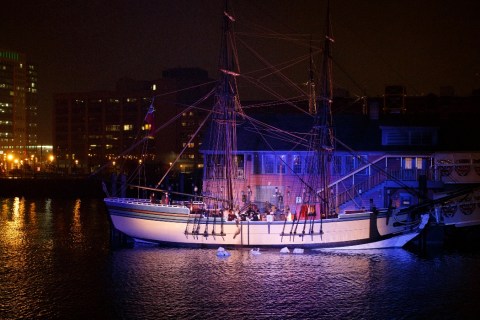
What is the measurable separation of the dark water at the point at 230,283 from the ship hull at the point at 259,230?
0.93 metres

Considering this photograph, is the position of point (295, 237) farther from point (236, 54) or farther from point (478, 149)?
point (478, 149)

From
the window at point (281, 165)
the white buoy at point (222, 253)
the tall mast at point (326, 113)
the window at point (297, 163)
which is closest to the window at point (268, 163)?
the window at point (281, 165)

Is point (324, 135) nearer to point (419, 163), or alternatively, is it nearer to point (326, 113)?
point (326, 113)

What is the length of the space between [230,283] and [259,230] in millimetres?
8492

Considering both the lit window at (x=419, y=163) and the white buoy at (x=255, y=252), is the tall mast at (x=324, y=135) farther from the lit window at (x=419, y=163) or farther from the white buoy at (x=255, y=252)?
the lit window at (x=419, y=163)

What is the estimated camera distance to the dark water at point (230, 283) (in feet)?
92.3

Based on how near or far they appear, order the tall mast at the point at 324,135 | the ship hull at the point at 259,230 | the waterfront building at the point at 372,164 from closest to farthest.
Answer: the ship hull at the point at 259,230
the tall mast at the point at 324,135
the waterfront building at the point at 372,164

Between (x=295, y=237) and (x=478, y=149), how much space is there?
20353 millimetres

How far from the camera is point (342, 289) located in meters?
31.6

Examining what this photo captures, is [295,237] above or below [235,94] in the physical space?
below

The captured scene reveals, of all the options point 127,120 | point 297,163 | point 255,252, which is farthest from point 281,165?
point 127,120

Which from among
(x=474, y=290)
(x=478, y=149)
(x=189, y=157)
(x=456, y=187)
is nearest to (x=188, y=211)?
(x=474, y=290)

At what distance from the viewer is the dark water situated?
92.3ft

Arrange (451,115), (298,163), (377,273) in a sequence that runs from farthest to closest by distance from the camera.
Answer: (451,115) < (298,163) < (377,273)
